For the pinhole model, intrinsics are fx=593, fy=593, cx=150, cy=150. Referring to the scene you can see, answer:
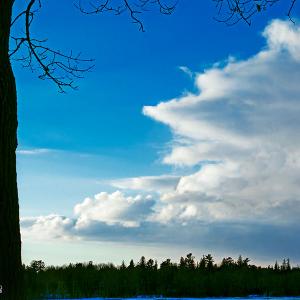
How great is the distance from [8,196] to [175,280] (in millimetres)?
15818

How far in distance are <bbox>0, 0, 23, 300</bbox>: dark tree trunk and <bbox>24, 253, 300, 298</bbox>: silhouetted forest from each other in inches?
522

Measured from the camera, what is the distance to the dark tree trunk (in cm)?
512

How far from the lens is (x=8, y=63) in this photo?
5426mm

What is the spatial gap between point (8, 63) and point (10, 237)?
1579 mm

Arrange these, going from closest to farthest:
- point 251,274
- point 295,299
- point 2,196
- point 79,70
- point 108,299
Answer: point 2,196, point 79,70, point 108,299, point 295,299, point 251,274

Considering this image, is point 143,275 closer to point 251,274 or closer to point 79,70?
point 251,274

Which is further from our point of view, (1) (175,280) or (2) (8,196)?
(1) (175,280)

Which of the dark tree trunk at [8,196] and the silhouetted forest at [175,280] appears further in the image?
the silhouetted forest at [175,280]

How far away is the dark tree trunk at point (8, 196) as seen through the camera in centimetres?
512

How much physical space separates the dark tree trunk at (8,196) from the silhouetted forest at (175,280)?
1326cm

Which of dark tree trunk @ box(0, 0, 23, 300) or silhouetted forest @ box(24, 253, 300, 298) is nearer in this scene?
dark tree trunk @ box(0, 0, 23, 300)

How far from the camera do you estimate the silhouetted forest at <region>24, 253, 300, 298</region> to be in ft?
62.3

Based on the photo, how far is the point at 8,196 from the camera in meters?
5.17

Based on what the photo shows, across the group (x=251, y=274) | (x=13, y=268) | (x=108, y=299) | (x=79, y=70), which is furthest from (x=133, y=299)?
(x=13, y=268)
